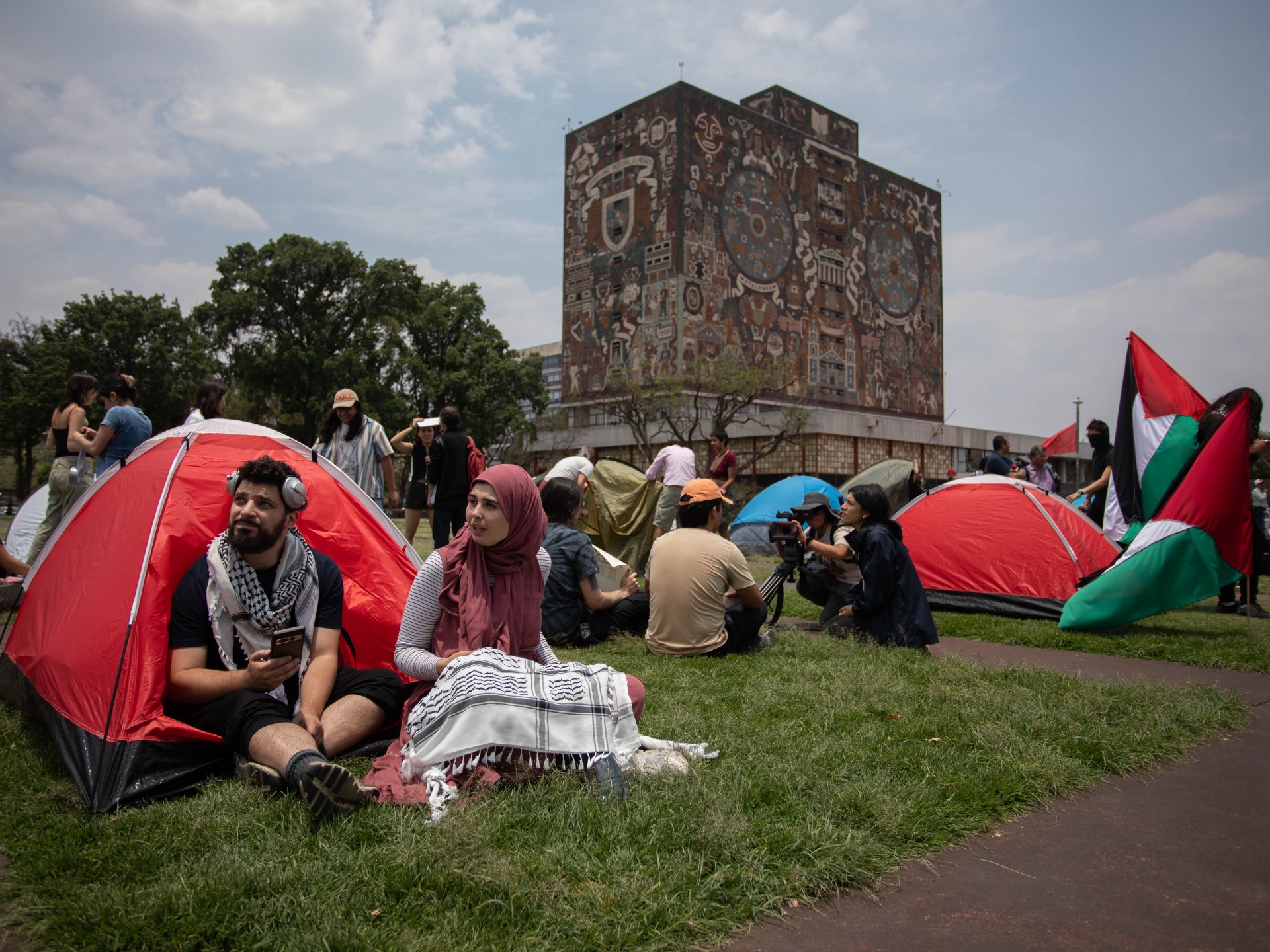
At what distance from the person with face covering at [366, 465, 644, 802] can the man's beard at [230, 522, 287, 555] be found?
55 cm

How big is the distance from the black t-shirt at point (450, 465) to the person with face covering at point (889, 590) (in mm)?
3552

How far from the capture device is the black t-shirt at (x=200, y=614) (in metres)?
2.98

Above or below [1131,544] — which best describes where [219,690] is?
below

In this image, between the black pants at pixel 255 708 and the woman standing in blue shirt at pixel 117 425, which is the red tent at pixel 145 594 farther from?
the woman standing in blue shirt at pixel 117 425

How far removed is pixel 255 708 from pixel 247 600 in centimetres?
41

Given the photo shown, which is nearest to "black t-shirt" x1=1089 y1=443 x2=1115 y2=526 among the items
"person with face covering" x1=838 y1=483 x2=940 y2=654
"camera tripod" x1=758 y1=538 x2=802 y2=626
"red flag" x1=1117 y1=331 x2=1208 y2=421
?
"red flag" x1=1117 y1=331 x2=1208 y2=421

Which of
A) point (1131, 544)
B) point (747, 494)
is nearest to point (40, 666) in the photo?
Answer: point (1131, 544)

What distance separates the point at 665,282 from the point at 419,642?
34.4 meters

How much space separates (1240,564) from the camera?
19.5ft

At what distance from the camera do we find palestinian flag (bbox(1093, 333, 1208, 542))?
6789mm

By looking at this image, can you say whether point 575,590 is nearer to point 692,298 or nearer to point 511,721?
point 511,721

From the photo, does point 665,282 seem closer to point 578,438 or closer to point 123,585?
point 578,438

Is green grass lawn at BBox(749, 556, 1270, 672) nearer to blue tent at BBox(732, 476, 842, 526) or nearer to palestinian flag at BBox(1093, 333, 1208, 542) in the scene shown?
palestinian flag at BBox(1093, 333, 1208, 542)

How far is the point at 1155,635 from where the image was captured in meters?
6.16
